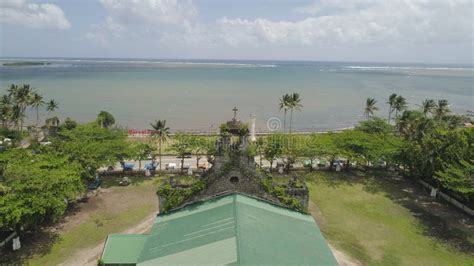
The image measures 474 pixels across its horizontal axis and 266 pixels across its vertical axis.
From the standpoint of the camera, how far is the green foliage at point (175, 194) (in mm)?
23969

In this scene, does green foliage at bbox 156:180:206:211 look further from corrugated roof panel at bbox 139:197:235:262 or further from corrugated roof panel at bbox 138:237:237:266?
corrugated roof panel at bbox 138:237:237:266

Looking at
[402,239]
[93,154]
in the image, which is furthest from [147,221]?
[402,239]

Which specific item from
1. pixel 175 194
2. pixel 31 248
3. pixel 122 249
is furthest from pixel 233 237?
pixel 31 248

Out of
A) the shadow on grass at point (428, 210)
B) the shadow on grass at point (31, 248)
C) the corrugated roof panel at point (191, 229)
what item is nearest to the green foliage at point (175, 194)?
the corrugated roof panel at point (191, 229)

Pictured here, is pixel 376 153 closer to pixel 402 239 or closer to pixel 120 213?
pixel 402 239

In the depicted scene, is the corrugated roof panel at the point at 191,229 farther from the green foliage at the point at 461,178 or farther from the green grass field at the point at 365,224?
the green foliage at the point at 461,178

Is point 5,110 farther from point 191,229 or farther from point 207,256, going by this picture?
point 207,256

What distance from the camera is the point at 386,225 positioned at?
111 feet

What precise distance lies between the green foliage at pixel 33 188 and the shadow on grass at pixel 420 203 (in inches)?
1114

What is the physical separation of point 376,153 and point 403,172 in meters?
6.56

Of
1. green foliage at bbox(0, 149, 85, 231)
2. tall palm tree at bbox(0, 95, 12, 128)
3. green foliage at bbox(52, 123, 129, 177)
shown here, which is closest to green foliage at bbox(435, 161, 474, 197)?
green foliage at bbox(0, 149, 85, 231)

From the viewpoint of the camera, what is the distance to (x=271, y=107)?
109 m

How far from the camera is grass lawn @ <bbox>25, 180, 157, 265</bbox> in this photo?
1116 inches

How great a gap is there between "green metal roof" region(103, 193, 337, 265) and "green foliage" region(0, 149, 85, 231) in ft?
23.4
